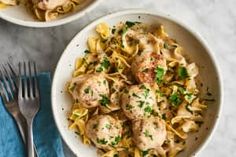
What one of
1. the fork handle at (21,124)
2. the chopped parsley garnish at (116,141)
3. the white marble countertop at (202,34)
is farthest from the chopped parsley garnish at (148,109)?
the fork handle at (21,124)

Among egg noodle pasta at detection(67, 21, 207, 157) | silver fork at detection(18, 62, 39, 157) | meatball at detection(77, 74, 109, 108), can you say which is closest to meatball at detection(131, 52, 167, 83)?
egg noodle pasta at detection(67, 21, 207, 157)

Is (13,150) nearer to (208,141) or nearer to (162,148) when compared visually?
(162,148)

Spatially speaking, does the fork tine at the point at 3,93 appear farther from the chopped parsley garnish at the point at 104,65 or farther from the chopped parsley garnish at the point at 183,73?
the chopped parsley garnish at the point at 183,73

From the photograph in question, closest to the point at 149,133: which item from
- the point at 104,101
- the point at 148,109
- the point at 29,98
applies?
the point at 148,109

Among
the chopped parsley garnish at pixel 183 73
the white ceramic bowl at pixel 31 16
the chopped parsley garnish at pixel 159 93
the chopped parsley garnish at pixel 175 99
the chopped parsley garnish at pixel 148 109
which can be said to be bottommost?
the chopped parsley garnish at pixel 148 109

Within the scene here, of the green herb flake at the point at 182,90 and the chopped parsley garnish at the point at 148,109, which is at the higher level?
the green herb flake at the point at 182,90

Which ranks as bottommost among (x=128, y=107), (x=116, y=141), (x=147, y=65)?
(x=116, y=141)

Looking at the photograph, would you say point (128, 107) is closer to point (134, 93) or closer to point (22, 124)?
point (134, 93)
